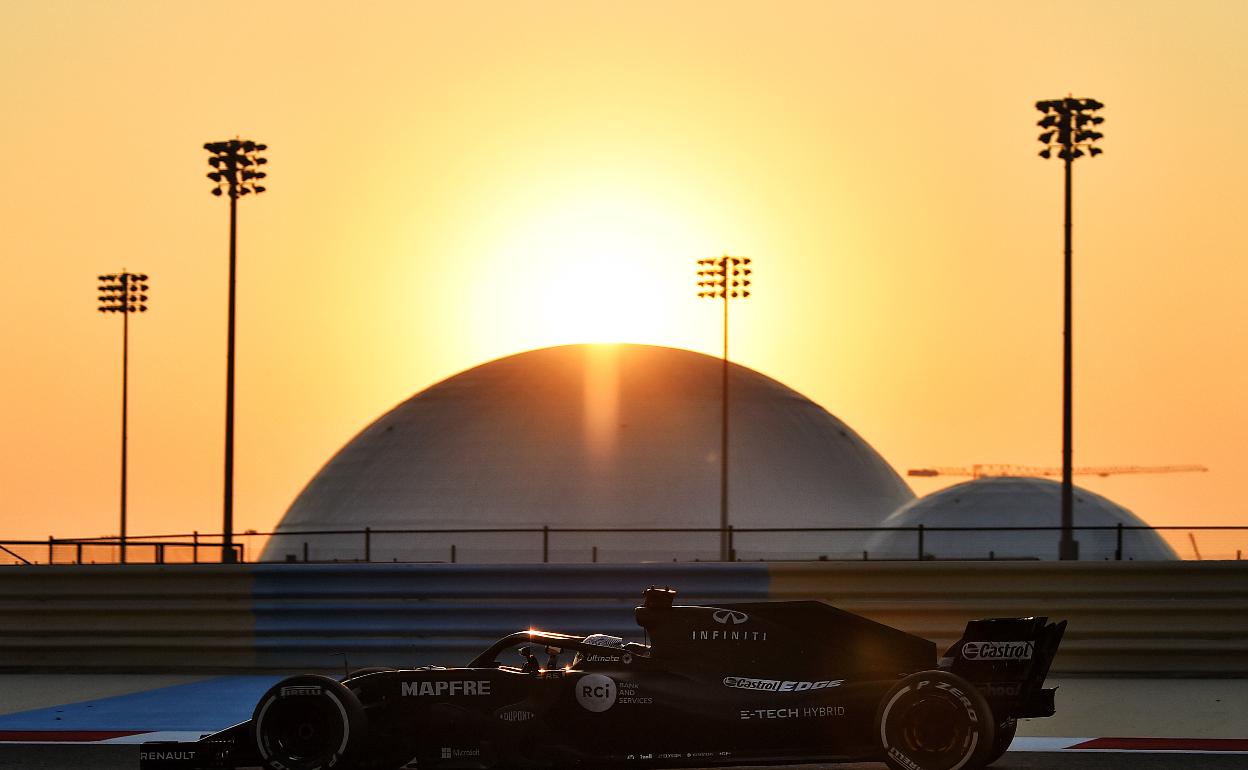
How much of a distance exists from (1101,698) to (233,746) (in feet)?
27.8

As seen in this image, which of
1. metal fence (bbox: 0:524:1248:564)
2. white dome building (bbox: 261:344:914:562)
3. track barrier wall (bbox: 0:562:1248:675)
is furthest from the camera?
white dome building (bbox: 261:344:914:562)

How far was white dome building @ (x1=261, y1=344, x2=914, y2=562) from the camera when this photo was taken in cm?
6650

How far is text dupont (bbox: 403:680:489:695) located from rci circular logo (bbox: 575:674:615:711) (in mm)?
628

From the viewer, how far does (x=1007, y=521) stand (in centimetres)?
6062

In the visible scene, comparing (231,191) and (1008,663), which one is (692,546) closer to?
(231,191)

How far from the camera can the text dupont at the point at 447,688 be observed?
1130cm

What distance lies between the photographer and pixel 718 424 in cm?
7119

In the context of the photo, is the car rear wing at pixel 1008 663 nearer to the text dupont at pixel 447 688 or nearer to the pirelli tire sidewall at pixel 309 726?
the text dupont at pixel 447 688

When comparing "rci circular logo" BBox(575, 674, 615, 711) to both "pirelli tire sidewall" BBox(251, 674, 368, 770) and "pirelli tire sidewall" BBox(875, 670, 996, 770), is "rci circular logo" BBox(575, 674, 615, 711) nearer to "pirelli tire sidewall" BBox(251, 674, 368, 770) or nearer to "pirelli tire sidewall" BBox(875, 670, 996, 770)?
"pirelli tire sidewall" BBox(251, 674, 368, 770)

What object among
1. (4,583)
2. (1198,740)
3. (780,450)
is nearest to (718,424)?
(780,450)

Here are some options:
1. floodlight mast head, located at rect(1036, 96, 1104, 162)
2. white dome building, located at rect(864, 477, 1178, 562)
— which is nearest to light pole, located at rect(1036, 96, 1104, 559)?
floodlight mast head, located at rect(1036, 96, 1104, 162)

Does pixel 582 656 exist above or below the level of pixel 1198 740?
above

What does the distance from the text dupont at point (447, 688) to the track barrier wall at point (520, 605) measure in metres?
5.93

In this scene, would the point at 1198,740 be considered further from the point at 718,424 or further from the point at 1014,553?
the point at 718,424
